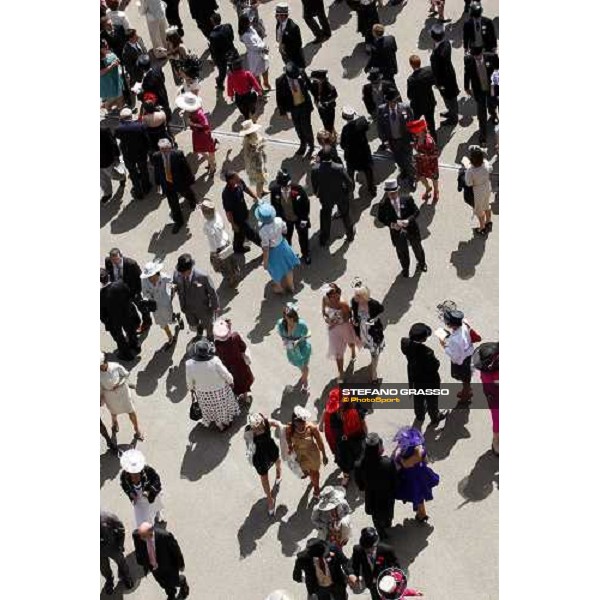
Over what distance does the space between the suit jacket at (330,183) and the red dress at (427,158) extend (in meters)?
1.06

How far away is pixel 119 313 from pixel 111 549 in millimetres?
3688

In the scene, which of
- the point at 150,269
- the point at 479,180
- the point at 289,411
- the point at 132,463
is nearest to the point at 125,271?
the point at 150,269

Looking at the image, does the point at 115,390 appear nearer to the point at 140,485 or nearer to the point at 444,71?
the point at 140,485

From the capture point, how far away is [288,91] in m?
23.8

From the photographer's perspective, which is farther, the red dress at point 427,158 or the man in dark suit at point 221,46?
the man in dark suit at point 221,46

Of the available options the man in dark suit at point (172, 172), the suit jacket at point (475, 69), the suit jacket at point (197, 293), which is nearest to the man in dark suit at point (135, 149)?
the man in dark suit at point (172, 172)

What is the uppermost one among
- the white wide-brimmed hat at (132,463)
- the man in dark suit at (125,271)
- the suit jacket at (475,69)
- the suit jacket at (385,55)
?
the suit jacket at (385,55)

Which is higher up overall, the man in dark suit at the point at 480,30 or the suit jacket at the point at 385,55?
the man in dark suit at the point at 480,30

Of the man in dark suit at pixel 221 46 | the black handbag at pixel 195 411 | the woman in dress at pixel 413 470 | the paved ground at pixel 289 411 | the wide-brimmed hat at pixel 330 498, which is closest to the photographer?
the wide-brimmed hat at pixel 330 498

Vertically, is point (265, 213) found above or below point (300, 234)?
above

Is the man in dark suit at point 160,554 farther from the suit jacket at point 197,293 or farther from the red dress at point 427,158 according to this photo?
the red dress at point 427,158

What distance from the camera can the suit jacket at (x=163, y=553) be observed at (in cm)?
1808

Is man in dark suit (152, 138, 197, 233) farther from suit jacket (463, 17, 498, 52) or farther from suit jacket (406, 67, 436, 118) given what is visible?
suit jacket (463, 17, 498, 52)
